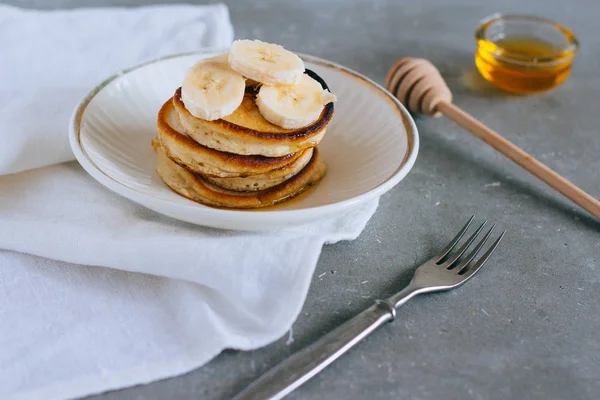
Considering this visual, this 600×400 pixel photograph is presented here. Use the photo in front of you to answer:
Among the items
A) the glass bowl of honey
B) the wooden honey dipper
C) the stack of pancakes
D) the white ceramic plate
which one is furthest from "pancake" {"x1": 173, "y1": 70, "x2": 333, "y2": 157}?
the glass bowl of honey

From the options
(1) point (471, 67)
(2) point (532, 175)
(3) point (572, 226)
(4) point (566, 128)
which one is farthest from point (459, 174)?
(1) point (471, 67)

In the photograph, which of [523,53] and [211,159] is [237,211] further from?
[523,53]

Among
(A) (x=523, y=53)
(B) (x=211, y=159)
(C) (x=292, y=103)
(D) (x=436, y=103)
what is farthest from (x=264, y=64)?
(A) (x=523, y=53)

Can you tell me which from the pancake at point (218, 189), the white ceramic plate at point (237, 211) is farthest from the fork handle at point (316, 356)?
the pancake at point (218, 189)

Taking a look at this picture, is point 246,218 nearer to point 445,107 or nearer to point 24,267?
point 24,267

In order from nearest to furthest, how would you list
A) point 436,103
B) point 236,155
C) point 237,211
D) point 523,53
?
1. point 237,211
2. point 236,155
3. point 436,103
4. point 523,53

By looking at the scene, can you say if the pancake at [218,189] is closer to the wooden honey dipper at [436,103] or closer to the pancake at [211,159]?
the pancake at [211,159]

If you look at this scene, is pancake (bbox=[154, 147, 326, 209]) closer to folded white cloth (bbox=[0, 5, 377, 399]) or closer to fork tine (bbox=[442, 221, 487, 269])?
folded white cloth (bbox=[0, 5, 377, 399])
